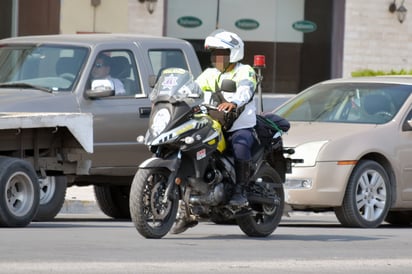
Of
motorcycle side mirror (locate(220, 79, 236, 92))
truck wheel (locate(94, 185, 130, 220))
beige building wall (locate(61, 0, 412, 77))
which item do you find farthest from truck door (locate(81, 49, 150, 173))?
beige building wall (locate(61, 0, 412, 77))

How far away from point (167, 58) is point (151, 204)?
5.03 m

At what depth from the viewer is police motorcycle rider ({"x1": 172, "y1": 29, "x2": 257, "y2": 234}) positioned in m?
11.8

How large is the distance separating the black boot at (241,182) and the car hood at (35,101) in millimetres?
2993

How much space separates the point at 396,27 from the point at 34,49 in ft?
49.1

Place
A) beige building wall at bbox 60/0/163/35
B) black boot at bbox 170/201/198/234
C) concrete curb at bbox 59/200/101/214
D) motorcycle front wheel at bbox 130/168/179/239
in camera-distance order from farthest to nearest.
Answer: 1. beige building wall at bbox 60/0/163/35
2. concrete curb at bbox 59/200/101/214
3. black boot at bbox 170/201/198/234
4. motorcycle front wheel at bbox 130/168/179/239

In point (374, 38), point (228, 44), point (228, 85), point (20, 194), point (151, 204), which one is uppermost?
point (228, 44)

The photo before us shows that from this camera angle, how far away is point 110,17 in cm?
2622

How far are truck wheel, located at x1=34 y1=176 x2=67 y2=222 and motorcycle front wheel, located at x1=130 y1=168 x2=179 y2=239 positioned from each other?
125 inches

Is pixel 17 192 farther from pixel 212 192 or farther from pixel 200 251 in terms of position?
pixel 200 251

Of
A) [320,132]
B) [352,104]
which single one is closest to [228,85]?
[320,132]

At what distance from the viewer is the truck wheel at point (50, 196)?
14273mm

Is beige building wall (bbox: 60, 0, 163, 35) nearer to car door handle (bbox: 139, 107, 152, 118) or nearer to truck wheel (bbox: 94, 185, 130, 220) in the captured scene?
truck wheel (bbox: 94, 185, 130, 220)

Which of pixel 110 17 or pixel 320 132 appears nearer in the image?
pixel 320 132

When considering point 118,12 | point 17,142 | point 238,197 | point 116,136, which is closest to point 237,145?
point 238,197
